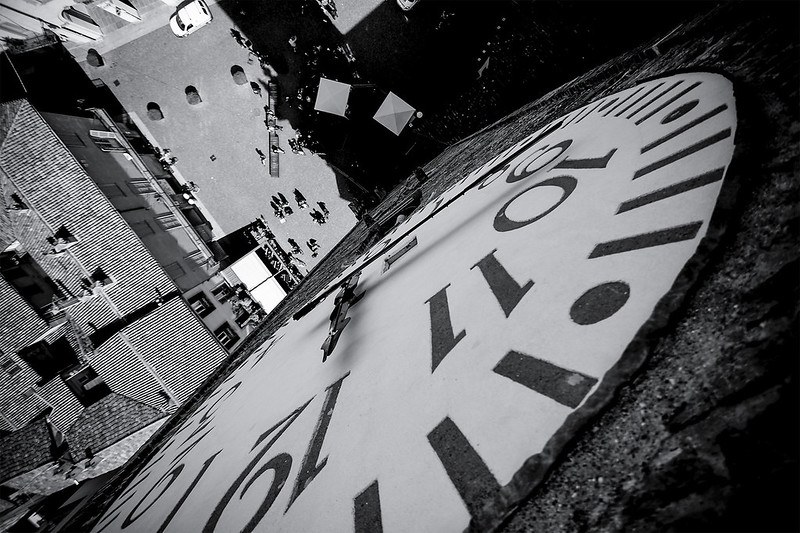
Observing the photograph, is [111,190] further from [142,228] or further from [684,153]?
[684,153]

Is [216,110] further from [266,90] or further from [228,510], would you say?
[228,510]

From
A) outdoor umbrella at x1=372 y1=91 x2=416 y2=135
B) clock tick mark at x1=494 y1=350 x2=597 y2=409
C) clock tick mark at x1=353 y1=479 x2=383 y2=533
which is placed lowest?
clock tick mark at x1=353 y1=479 x2=383 y2=533

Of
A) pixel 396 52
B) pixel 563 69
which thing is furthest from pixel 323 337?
pixel 396 52

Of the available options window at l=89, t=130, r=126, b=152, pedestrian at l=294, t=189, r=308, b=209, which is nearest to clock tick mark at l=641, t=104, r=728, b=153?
pedestrian at l=294, t=189, r=308, b=209

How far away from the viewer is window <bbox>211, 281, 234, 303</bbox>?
17141mm

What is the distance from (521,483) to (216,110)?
1816 cm

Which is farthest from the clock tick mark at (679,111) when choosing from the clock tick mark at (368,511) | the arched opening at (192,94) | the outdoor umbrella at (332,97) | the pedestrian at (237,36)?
the arched opening at (192,94)

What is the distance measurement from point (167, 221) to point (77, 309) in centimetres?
495

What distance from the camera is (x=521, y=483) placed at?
1243 millimetres

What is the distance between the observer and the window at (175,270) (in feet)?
49.9

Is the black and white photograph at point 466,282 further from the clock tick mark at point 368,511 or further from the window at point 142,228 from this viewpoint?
the window at point 142,228

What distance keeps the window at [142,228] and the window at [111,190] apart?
1.33 m

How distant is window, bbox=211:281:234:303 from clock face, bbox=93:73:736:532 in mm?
13745

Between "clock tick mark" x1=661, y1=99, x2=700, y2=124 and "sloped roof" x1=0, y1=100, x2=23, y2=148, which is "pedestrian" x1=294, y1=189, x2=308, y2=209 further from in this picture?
"clock tick mark" x1=661, y1=99, x2=700, y2=124
